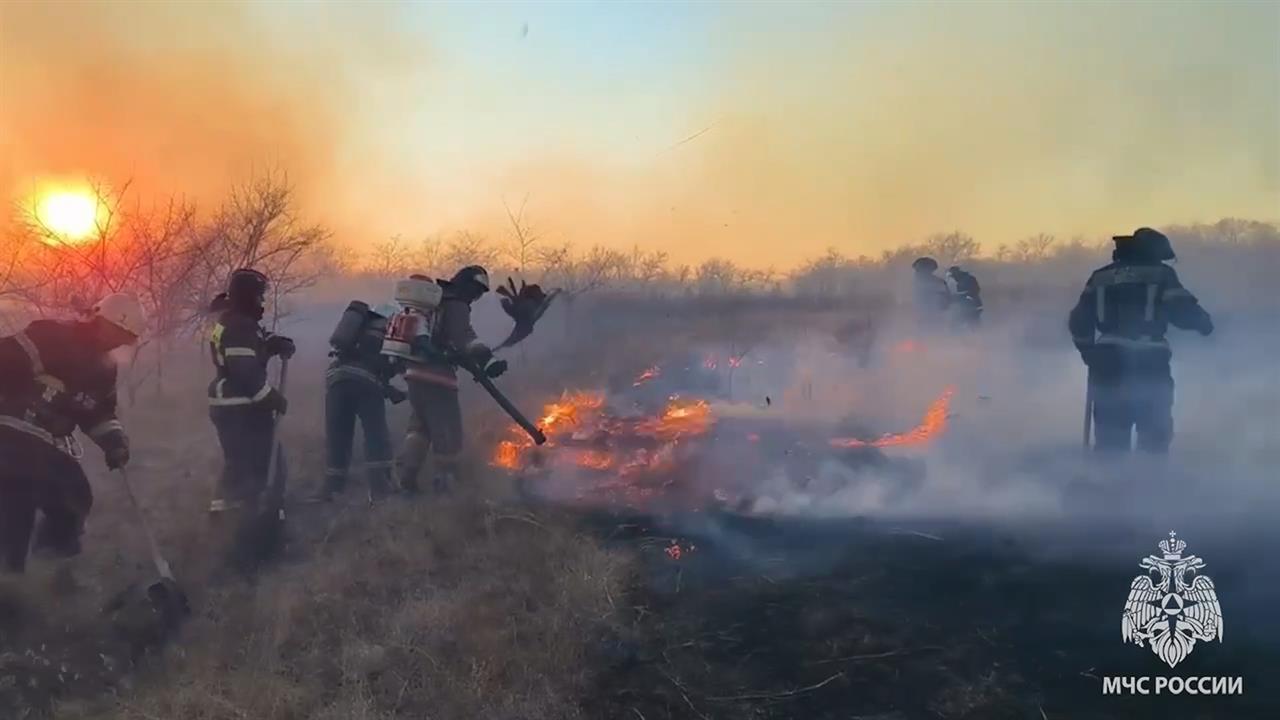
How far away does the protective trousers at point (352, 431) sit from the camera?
738 cm

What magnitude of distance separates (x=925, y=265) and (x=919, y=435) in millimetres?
2176

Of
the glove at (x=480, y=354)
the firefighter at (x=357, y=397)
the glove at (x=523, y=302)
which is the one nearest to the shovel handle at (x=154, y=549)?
the firefighter at (x=357, y=397)

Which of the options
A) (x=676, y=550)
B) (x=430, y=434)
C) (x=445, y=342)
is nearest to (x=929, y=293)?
(x=676, y=550)

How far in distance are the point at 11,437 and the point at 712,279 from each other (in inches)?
250

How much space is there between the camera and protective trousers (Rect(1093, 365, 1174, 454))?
638cm

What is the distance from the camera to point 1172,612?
4.98 m

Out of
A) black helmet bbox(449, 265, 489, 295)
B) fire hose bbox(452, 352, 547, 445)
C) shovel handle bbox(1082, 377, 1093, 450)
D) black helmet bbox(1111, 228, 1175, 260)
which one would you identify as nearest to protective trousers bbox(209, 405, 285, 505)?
fire hose bbox(452, 352, 547, 445)

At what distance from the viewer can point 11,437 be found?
5.38 m

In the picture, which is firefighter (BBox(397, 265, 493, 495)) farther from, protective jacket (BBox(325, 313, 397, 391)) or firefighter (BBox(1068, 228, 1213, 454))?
firefighter (BBox(1068, 228, 1213, 454))

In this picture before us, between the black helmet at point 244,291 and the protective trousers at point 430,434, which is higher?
the black helmet at point 244,291

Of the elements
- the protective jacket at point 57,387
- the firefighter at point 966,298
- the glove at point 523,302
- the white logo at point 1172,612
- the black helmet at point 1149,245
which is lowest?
the white logo at point 1172,612

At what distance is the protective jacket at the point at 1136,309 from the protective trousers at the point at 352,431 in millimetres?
6373

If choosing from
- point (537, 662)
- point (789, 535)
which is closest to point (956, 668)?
point (789, 535)

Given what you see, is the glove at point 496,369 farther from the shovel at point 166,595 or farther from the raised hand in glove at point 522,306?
the shovel at point 166,595
